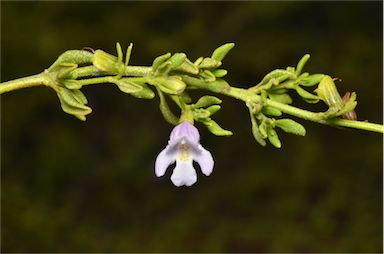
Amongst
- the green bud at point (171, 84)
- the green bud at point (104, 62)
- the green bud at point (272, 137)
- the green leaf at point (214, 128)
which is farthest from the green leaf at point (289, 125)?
the green bud at point (104, 62)

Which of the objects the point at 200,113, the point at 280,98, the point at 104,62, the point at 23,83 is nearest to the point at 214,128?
the point at 200,113

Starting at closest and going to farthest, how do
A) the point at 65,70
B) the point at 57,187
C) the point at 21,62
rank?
the point at 65,70 → the point at 21,62 → the point at 57,187

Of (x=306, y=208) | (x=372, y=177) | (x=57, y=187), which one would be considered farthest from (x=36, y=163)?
(x=372, y=177)

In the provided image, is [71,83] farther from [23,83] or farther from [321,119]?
[321,119]

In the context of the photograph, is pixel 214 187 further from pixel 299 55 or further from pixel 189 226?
pixel 299 55

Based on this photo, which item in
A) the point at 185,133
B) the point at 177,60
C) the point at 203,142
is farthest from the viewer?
the point at 203,142

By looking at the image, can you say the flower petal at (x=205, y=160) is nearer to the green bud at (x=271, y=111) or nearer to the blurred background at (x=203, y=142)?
the green bud at (x=271, y=111)

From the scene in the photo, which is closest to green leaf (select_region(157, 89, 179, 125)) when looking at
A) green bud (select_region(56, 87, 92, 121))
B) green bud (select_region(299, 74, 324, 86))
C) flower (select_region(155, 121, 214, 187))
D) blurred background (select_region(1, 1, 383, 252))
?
flower (select_region(155, 121, 214, 187))
